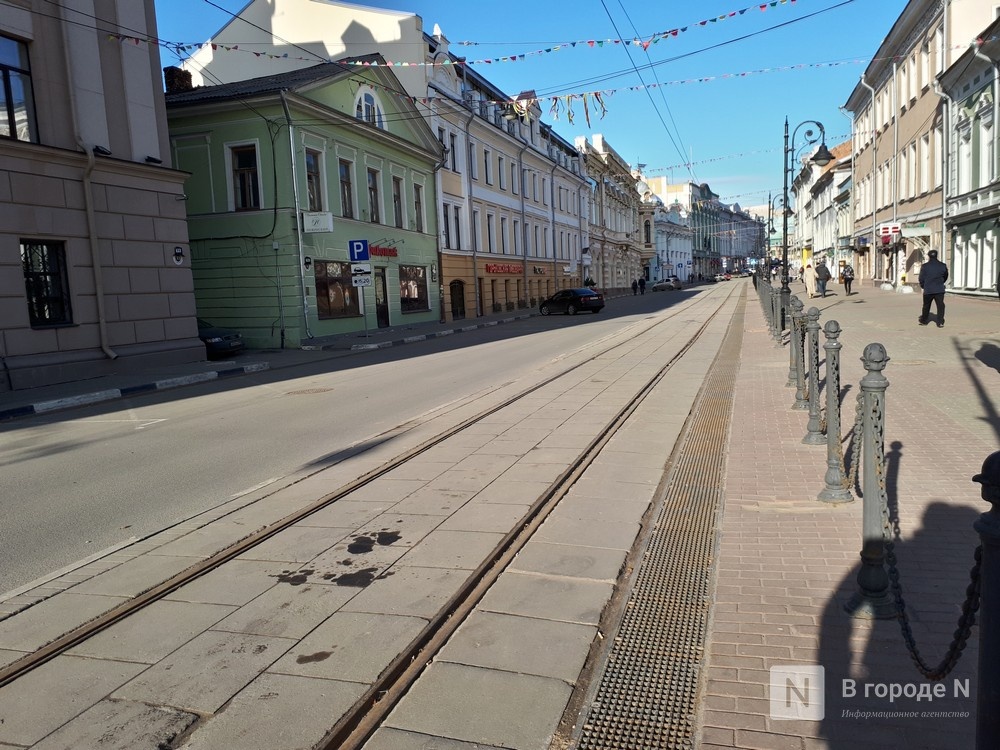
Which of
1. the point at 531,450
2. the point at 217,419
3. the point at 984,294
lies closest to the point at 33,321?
the point at 217,419

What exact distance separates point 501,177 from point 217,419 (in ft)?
112

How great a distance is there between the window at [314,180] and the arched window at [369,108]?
3152mm

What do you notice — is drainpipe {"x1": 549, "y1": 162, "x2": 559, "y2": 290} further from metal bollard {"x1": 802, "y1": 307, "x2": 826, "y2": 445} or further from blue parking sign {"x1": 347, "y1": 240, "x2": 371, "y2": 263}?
metal bollard {"x1": 802, "y1": 307, "x2": 826, "y2": 445}

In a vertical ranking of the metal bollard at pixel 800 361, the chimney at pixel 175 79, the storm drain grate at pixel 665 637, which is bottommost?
the storm drain grate at pixel 665 637

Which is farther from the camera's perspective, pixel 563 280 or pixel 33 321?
pixel 563 280

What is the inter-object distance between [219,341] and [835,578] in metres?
18.7

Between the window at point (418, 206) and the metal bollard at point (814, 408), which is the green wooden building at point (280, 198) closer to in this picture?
the window at point (418, 206)

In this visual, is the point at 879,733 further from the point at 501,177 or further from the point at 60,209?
the point at 501,177

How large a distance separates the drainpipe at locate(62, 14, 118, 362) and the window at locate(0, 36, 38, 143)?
0.74 m

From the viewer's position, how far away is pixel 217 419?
10.1 m

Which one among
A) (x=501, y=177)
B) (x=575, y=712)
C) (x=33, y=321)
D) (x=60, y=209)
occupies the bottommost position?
(x=575, y=712)

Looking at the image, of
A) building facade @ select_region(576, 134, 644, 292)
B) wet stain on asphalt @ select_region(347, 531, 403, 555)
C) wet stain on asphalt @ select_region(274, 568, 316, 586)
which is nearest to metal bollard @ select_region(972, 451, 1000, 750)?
wet stain on asphalt @ select_region(274, 568, 316, 586)

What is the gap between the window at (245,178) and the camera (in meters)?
23.3

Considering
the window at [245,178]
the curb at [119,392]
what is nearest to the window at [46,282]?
the curb at [119,392]
